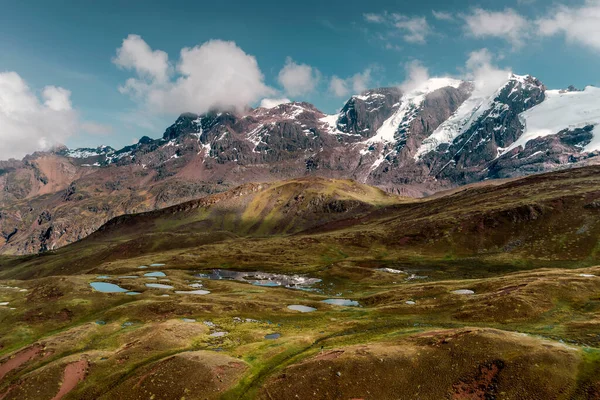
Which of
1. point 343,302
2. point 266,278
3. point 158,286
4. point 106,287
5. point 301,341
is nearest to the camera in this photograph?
point 301,341

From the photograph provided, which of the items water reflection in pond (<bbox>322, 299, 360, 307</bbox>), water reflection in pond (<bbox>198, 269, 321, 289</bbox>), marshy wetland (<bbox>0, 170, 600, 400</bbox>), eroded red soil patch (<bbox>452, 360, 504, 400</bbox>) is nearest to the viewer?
eroded red soil patch (<bbox>452, 360, 504, 400</bbox>)

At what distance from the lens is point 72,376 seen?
44562 millimetres

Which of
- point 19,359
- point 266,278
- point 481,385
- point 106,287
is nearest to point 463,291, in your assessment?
point 481,385

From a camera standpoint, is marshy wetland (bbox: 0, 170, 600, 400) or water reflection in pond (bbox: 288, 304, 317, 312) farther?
water reflection in pond (bbox: 288, 304, 317, 312)

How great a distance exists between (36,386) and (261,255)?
154638 millimetres

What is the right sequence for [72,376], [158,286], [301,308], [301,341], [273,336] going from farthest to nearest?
[158,286]
[301,308]
[273,336]
[301,341]
[72,376]

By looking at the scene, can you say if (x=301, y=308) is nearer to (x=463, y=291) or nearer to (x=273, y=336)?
(x=273, y=336)

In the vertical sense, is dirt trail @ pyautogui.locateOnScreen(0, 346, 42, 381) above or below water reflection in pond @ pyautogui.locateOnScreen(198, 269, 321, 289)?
above

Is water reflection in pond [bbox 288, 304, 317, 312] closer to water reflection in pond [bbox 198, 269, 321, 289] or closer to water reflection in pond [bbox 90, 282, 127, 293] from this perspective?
water reflection in pond [bbox 198, 269, 321, 289]

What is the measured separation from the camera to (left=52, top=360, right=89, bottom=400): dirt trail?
41.8 metres

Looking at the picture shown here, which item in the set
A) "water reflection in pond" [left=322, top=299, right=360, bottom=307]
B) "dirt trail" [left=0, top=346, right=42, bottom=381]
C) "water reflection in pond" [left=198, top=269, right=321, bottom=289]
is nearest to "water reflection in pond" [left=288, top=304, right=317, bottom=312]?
"water reflection in pond" [left=322, top=299, right=360, bottom=307]

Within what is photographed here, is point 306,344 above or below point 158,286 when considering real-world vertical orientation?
above

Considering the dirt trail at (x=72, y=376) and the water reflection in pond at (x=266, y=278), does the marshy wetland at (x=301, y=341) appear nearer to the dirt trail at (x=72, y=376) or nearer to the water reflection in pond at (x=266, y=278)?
the dirt trail at (x=72, y=376)

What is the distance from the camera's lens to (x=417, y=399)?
105 feet
